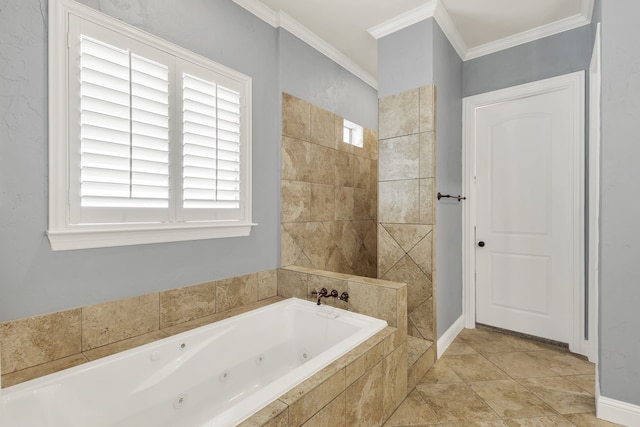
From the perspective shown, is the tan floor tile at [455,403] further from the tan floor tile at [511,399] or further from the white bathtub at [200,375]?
the white bathtub at [200,375]

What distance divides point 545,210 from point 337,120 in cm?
209

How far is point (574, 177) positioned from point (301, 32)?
2622 mm

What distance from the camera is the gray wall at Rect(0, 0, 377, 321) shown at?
4.35ft

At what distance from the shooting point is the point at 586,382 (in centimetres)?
211

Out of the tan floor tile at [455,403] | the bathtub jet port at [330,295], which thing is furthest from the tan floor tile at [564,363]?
the bathtub jet port at [330,295]

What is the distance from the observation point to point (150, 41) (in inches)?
68.4

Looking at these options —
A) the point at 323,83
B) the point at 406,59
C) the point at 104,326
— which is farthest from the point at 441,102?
the point at 104,326

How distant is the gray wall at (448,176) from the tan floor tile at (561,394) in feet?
2.26

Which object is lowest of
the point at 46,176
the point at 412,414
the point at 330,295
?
the point at 412,414

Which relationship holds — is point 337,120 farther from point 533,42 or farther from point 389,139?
point 533,42

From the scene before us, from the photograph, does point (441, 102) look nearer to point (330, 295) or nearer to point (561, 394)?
point (330, 295)

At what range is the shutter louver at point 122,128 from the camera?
1.51 meters

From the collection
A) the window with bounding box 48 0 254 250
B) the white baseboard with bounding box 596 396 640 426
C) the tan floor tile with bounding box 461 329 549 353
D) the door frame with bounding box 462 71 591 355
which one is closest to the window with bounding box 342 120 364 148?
the door frame with bounding box 462 71 591 355

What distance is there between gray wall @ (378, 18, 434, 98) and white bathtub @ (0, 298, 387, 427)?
6.11 feet
